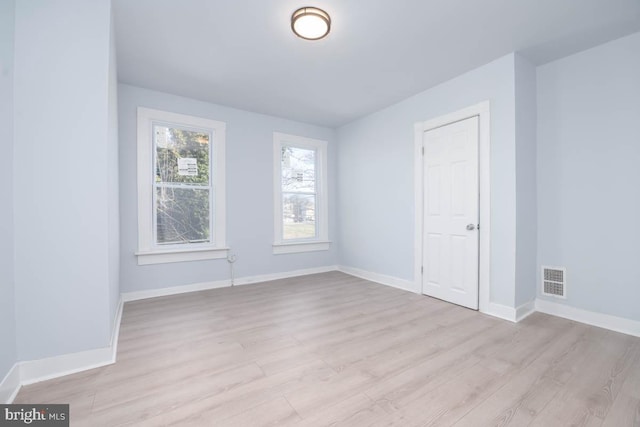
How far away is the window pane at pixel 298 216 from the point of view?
4.56 metres

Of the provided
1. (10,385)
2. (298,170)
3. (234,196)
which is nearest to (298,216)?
(298,170)

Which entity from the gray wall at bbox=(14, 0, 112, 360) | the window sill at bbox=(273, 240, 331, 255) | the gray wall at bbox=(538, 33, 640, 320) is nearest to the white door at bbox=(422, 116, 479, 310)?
the gray wall at bbox=(538, 33, 640, 320)

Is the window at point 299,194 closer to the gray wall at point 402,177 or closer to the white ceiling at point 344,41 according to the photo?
the gray wall at point 402,177

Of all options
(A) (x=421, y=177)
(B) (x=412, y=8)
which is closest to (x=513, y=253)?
(A) (x=421, y=177)

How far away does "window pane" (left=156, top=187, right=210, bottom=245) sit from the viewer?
356 centimetres

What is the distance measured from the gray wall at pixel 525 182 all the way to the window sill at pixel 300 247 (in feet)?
9.49

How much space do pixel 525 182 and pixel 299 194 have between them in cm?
313

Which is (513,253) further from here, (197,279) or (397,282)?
(197,279)

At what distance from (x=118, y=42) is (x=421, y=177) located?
3.51 m

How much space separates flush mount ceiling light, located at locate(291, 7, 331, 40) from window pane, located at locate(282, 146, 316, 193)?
2.39 metres

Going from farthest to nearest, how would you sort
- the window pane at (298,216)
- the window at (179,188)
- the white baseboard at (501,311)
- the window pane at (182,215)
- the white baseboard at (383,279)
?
the window pane at (298,216)
the white baseboard at (383,279)
the window pane at (182,215)
the window at (179,188)
the white baseboard at (501,311)

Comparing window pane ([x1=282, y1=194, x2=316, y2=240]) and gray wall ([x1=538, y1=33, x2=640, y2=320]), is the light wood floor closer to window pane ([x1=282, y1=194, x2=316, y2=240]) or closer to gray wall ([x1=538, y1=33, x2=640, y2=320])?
gray wall ([x1=538, y1=33, x2=640, y2=320])

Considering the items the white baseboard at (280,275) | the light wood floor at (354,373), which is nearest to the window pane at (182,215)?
the white baseboard at (280,275)

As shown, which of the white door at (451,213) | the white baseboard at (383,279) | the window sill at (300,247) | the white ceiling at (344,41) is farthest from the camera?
the window sill at (300,247)
